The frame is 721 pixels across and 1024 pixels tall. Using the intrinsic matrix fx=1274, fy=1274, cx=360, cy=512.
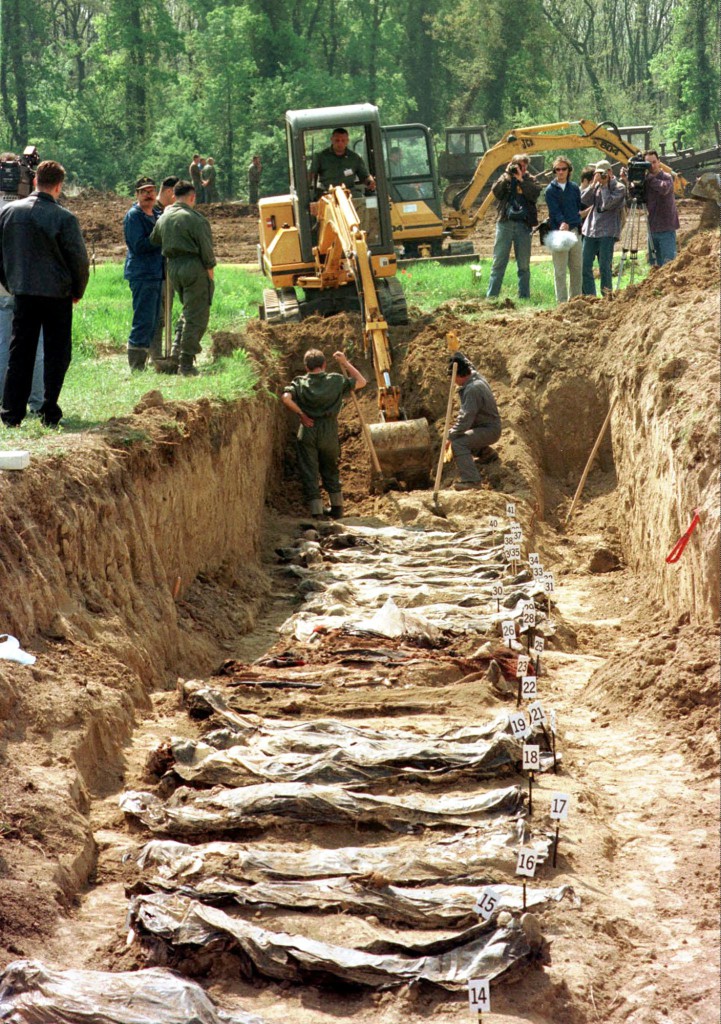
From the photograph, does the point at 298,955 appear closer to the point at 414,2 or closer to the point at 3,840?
the point at 3,840

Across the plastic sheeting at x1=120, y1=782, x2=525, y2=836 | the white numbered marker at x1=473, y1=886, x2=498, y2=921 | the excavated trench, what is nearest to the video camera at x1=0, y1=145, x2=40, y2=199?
the excavated trench

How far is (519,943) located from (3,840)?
→ 2.53m

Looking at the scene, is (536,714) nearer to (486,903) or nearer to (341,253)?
(486,903)

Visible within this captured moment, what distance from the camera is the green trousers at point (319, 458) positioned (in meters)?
14.0

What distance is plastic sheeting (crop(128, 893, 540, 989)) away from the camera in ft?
17.9

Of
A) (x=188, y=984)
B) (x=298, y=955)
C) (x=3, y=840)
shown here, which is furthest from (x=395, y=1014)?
(x=3, y=840)

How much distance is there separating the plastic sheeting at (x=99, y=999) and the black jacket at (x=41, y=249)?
5.79 meters

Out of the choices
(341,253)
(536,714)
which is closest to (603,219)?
(341,253)

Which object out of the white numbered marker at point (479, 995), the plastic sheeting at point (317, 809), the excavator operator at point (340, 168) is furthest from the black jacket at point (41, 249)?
the excavator operator at point (340, 168)

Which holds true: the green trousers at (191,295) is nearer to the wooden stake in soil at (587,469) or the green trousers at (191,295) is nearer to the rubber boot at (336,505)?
the rubber boot at (336,505)

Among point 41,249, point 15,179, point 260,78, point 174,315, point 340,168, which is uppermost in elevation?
point 260,78

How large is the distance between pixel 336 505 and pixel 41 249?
541 centimetres

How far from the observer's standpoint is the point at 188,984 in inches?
206

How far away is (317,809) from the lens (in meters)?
6.75
